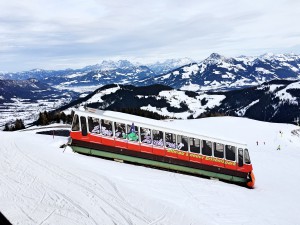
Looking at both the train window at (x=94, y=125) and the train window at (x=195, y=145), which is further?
the train window at (x=195, y=145)

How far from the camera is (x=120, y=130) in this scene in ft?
80.2

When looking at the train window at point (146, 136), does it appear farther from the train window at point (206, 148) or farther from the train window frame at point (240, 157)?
the train window frame at point (240, 157)

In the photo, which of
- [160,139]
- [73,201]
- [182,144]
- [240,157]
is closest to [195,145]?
[182,144]

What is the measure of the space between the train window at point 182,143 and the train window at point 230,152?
341 cm

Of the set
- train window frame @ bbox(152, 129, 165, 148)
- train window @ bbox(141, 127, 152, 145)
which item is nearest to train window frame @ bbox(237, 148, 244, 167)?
train window frame @ bbox(152, 129, 165, 148)

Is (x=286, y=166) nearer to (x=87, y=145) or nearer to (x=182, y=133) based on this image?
(x=182, y=133)

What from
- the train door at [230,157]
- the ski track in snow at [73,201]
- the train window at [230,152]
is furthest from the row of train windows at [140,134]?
the ski track in snow at [73,201]

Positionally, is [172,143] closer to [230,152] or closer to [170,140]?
[170,140]

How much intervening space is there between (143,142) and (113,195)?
30.2ft

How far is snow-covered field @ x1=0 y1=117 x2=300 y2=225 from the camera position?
13.2 meters

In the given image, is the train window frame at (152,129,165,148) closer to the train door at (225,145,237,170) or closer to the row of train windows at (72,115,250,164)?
the row of train windows at (72,115,250,164)

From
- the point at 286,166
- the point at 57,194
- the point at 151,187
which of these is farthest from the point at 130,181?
the point at 286,166

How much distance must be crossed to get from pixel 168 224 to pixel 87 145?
12.7 metres

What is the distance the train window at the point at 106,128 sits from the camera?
2434 cm
